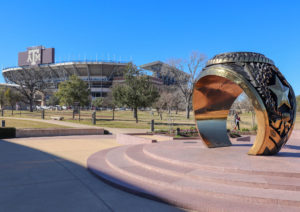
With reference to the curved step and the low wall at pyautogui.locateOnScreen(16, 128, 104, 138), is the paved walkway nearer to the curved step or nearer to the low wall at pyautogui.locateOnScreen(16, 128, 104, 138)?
the curved step

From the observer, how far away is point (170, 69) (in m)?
44.0

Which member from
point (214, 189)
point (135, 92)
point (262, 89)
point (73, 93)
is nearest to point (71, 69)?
point (73, 93)

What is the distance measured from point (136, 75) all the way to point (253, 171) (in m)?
26.7

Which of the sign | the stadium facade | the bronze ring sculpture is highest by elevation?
the sign

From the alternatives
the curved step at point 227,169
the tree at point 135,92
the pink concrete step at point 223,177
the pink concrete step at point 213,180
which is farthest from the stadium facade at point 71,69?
the pink concrete step at point 223,177

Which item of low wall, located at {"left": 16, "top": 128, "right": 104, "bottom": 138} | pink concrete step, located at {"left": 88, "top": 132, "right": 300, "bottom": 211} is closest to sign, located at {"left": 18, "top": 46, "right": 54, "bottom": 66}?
low wall, located at {"left": 16, "top": 128, "right": 104, "bottom": 138}

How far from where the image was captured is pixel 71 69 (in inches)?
3282

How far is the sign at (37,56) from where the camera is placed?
82.5 m

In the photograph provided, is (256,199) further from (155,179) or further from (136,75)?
(136,75)

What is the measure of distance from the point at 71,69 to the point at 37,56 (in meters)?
13.0

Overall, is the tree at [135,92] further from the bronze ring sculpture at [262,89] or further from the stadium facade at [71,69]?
the stadium facade at [71,69]

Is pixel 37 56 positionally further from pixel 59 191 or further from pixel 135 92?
pixel 59 191

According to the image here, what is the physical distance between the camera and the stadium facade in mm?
79938

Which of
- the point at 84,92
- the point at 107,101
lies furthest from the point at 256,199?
the point at 107,101
